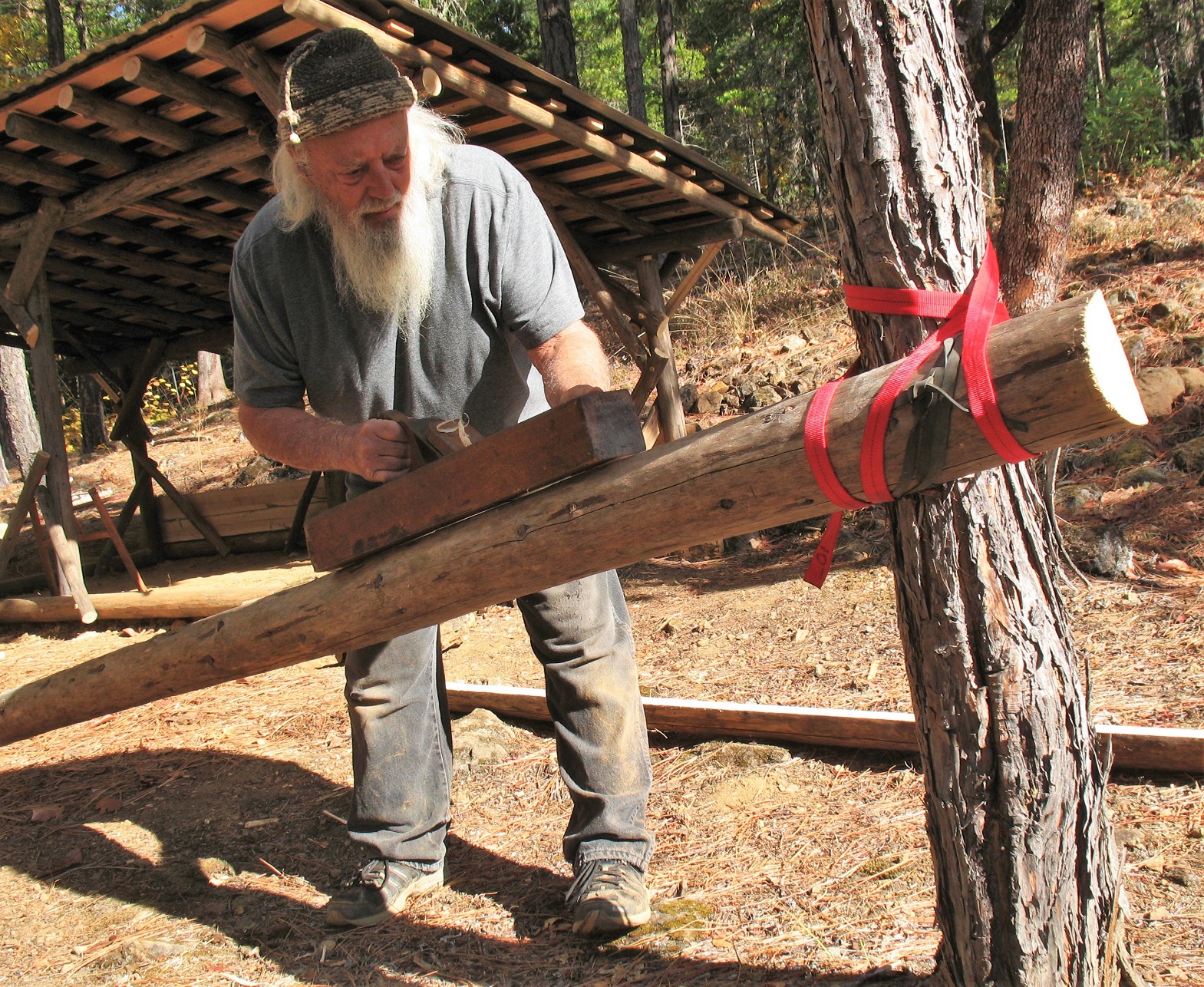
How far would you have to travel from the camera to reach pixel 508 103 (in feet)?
17.1

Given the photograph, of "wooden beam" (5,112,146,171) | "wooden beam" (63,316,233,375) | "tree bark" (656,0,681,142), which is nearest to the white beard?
"wooden beam" (5,112,146,171)

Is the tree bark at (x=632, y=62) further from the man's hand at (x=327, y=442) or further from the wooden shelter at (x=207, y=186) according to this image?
the man's hand at (x=327, y=442)

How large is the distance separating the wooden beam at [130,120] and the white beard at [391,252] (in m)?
3.54

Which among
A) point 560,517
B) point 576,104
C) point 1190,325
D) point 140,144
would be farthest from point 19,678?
point 1190,325

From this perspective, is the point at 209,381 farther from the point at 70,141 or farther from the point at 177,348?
the point at 70,141

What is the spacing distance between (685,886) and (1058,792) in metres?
1.24

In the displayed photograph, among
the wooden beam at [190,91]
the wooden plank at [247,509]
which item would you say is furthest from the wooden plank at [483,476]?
the wooden plank at [247,509]

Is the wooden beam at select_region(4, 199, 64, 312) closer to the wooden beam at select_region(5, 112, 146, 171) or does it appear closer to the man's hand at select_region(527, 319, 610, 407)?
the wooden beam at select_region(5, 112, 146, 171)

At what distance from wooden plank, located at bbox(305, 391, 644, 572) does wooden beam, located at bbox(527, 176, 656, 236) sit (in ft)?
15.3

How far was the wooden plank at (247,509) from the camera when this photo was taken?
30.7 ft

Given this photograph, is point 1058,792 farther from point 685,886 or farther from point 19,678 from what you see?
point 19,678

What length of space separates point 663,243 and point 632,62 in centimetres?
1124

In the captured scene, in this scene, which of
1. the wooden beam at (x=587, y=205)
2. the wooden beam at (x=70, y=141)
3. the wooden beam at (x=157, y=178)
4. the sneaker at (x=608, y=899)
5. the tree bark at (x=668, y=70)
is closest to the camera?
the sneaker at (x=608, y=899)

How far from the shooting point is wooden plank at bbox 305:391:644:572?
1705 millimetres
